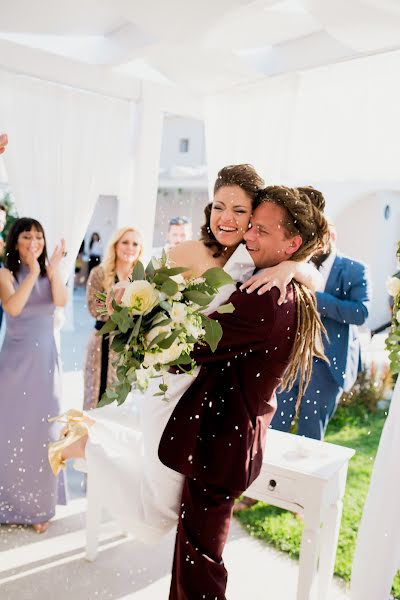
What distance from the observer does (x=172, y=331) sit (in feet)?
5.76

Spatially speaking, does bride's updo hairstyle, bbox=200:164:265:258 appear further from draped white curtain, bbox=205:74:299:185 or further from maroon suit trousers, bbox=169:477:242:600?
draped white curtain, bbox=205:74:299:185

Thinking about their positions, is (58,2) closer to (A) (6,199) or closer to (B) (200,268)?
(B) (200,268)

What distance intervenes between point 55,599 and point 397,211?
986 cm

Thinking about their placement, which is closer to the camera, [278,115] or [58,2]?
[58,2]

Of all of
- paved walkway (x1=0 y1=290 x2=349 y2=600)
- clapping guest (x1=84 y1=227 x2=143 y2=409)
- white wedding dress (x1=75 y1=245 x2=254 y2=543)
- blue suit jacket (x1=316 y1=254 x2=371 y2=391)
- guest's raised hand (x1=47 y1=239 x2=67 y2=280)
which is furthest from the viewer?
clapping guest (x1=84 y1=227 x2=143 y2=409)

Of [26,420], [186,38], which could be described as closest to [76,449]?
[26,420]

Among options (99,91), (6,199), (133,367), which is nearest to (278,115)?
(99,91)

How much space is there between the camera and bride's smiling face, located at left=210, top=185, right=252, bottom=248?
2.17m

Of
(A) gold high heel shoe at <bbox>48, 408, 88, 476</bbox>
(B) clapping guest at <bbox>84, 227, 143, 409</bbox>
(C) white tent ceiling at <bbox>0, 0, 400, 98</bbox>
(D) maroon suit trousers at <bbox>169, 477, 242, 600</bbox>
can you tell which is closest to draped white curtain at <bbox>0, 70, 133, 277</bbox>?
(C) white tent ceiling at <bbox>0, 0, 400, 98</bbox>

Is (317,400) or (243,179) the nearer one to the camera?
(243,179)

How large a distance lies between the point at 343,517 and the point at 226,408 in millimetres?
2142

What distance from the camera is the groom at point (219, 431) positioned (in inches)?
78.7

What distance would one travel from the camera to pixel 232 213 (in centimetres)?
217

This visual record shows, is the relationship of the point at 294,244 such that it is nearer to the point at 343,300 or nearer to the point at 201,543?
the point at 201,543
